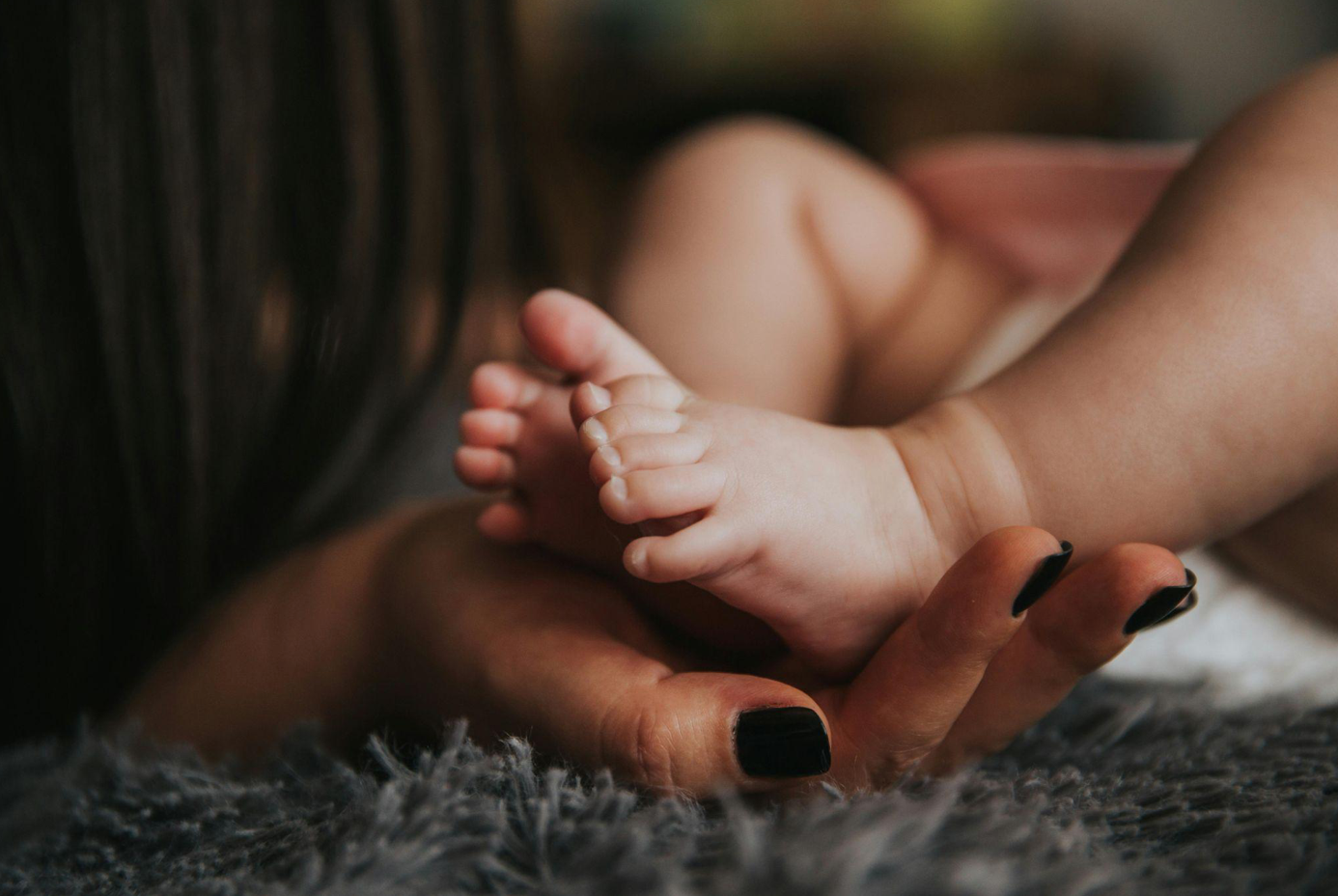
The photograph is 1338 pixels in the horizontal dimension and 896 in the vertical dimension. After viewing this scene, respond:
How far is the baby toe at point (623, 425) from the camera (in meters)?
0.37

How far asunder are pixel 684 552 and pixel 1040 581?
12 cm

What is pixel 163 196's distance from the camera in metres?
0.64

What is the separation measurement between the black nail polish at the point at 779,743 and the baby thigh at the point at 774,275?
0.29 metres

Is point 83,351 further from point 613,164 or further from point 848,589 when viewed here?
point 613,164

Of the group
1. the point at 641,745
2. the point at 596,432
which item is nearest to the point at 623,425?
the point at 596,432

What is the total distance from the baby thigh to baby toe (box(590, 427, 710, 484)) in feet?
0.78

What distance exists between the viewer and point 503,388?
1.51 feet

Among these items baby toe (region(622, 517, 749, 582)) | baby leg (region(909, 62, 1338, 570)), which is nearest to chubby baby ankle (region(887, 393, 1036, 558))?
baby leg (region(909, 62, 1338, 570))

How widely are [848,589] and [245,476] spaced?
1.49 ft

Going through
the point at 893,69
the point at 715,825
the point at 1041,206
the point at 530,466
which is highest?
the point at 893,69

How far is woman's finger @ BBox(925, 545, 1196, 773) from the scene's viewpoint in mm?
333

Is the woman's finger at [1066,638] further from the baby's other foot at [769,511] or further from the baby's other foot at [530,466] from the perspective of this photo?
the baby's other foot at [530,466]

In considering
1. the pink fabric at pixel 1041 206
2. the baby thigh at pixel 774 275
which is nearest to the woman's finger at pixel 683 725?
the baby thigh at pixel 774 275

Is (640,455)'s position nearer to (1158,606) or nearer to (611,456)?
(611,456)
